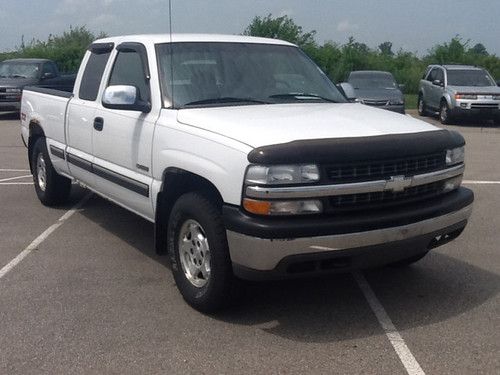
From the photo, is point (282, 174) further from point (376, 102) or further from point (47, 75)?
point (47, 75)

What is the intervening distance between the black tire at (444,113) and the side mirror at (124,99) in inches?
632

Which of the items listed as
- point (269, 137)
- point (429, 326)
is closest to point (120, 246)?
point (269, 137)

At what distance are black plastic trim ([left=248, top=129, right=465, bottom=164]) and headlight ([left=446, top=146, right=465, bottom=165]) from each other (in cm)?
25

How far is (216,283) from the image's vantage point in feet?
15.0

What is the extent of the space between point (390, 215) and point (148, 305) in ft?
6.05

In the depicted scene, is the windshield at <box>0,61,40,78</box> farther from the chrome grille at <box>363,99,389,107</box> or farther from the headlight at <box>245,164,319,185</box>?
the headlight at <box>245,164,319,185</box>

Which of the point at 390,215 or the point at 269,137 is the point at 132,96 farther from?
the point at 390,215

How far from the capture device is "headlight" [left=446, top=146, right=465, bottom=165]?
4918 mm

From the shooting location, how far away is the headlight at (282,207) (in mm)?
4191

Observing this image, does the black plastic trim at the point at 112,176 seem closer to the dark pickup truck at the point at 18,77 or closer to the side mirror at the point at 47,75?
the dark pickup truck at the point at 18,77

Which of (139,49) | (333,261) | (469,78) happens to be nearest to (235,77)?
(139,49)

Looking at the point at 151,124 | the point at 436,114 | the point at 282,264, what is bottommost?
the point at 436,114

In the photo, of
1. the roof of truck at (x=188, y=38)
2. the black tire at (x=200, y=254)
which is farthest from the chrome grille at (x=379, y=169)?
the roof of truck at (x=188, y=38)

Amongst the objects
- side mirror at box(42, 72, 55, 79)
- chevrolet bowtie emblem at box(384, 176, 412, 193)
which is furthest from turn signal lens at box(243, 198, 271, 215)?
side mirror at box(42, 72, 55, 79)
